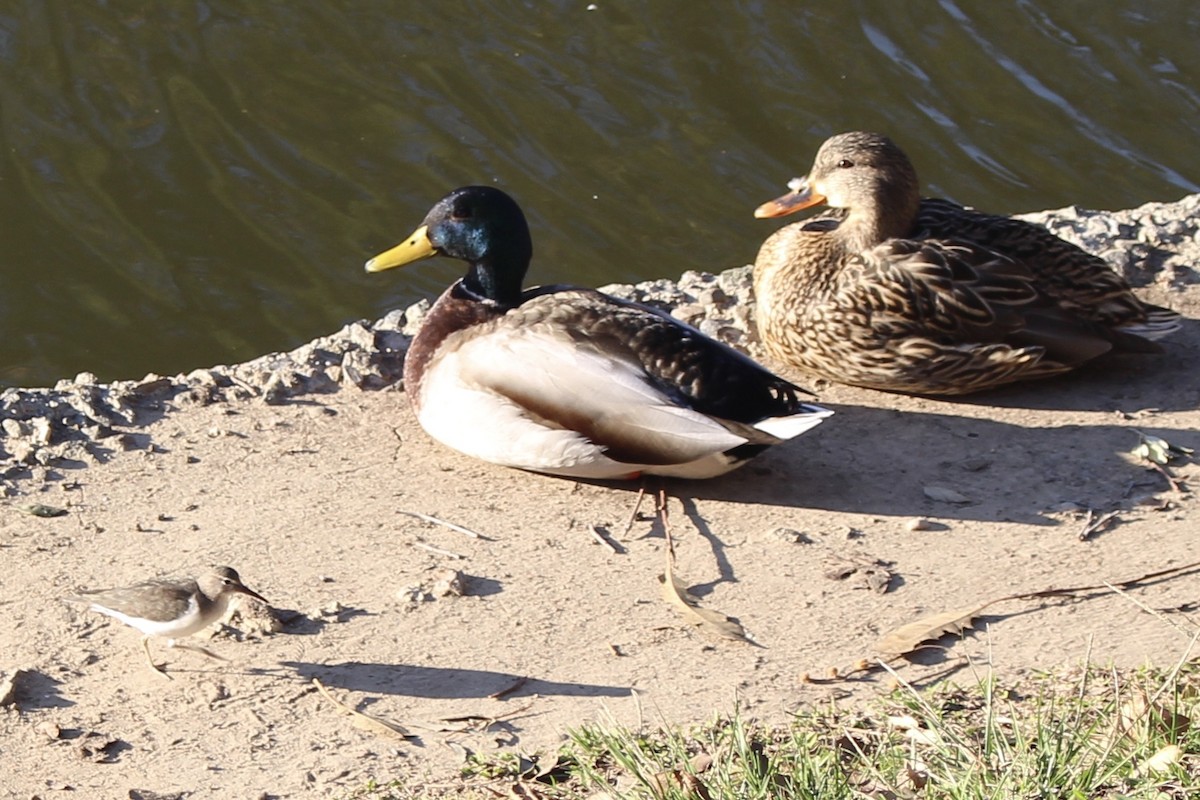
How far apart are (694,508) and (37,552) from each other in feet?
6.62

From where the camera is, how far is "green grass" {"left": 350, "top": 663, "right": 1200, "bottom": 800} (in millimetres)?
3459

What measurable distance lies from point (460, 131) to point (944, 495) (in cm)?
479

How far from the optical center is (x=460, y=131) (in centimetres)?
930

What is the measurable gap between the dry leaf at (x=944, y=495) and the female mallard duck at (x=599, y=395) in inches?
17.7

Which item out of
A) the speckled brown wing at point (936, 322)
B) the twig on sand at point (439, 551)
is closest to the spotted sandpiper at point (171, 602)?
the twig on sand at point (439, 551)

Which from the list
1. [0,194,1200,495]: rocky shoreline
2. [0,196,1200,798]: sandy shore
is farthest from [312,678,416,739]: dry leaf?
[0,194,1200,495]: rocky shoreline

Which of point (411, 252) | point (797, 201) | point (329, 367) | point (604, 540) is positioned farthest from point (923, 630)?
point (329, 367)

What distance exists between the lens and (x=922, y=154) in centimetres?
962

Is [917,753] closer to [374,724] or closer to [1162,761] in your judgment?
[1162,761]

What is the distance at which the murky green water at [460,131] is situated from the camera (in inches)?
324

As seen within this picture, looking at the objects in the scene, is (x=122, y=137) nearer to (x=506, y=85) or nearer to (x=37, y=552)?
(x=506, y=85)

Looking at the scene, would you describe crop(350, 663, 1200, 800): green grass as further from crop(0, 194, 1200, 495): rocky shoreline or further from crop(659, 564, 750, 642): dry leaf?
crop(0, 194, 1200, 495): rocky shoreline

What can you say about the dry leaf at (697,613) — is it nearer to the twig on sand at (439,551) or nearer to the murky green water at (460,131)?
the twig on sand at (439,551)

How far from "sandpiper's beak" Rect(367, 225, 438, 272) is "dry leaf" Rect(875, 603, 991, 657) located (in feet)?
7.42
